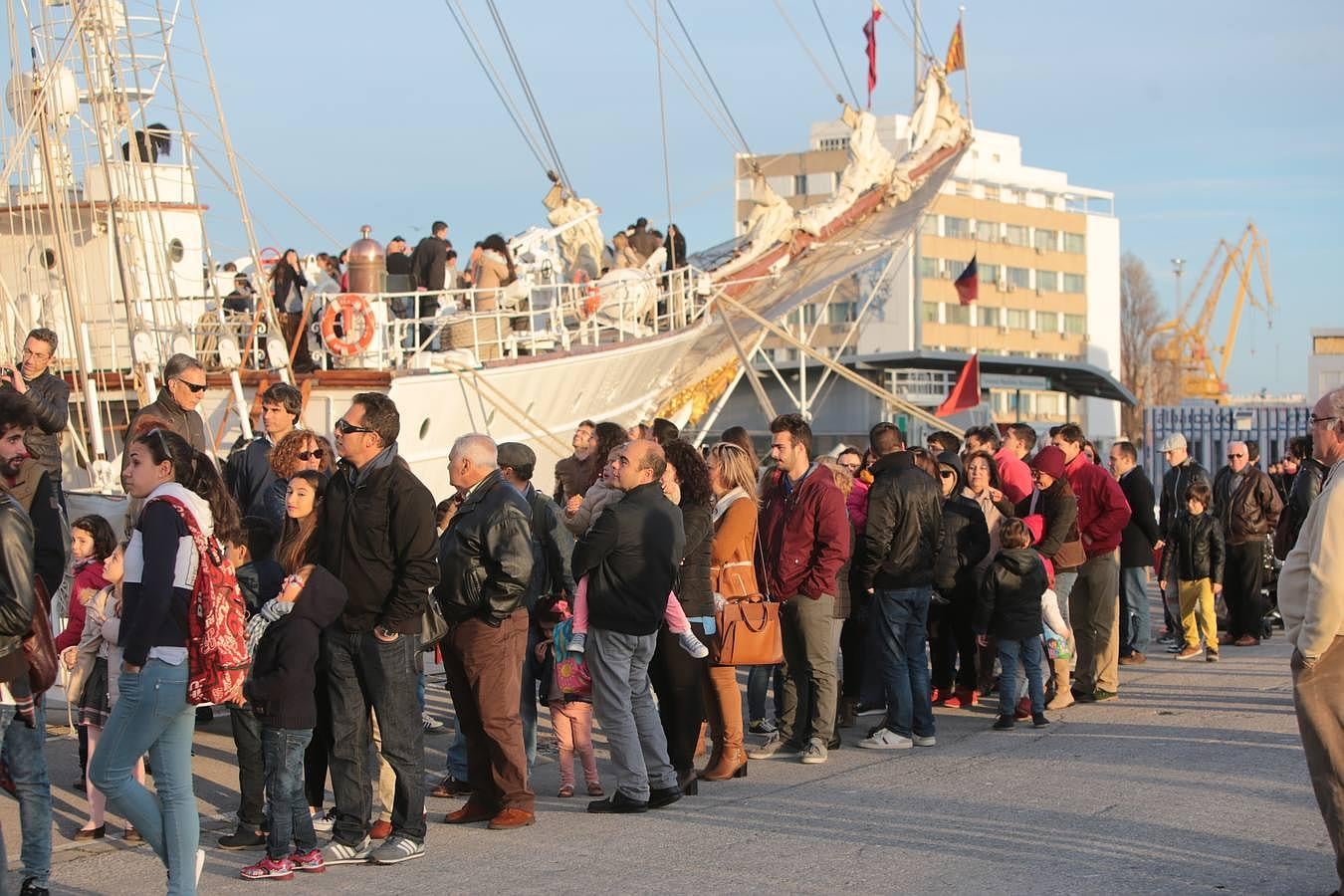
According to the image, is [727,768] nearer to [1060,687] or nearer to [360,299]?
[1060,687]

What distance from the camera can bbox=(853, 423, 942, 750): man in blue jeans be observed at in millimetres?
9500

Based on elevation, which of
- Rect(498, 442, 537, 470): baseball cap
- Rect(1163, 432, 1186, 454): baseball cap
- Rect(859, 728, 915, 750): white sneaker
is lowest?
Rect(859, 728, 915, 750): white sneaker

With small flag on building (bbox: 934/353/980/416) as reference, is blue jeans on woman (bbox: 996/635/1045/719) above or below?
below

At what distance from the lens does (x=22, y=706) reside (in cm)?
582

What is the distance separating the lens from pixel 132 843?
7273mm

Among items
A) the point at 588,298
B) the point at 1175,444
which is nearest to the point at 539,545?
the point at 1175,444

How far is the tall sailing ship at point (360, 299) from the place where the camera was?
592 inches

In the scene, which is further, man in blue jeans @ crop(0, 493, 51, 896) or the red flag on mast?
the red flag on mast

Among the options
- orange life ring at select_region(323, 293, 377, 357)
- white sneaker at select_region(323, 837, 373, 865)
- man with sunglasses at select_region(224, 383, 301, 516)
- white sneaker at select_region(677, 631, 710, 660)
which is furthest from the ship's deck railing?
white sneaker at select_region(323, 837, 373, 865)

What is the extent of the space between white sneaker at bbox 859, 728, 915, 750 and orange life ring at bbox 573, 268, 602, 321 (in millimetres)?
11107

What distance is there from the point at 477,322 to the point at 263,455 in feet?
32.5

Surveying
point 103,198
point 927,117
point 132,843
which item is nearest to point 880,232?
point 927,117

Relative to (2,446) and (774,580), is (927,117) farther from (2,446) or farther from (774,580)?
(2,446)

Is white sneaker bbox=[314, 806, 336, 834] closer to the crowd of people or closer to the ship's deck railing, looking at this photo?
the crowd of people
